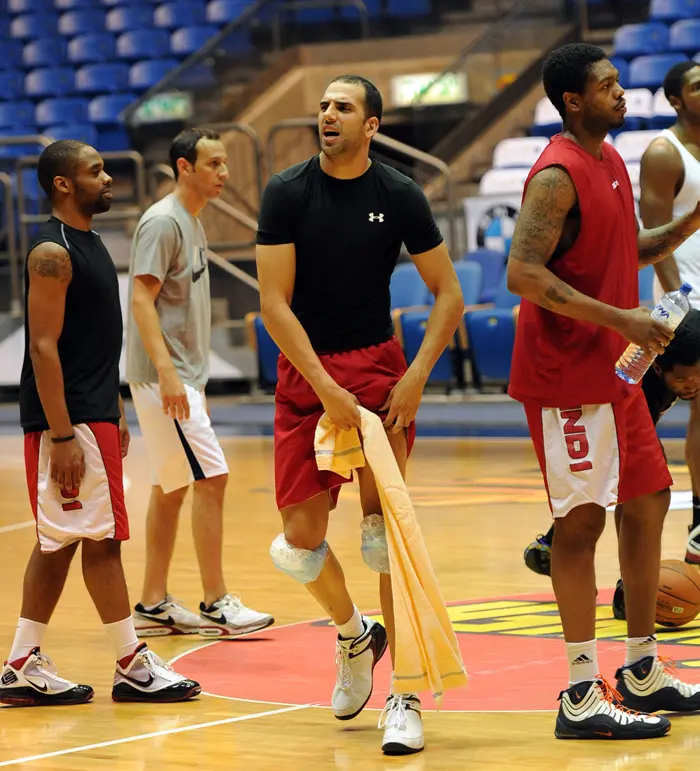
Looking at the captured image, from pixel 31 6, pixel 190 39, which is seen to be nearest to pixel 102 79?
pixel 190 39

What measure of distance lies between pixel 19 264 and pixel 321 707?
45.2ft

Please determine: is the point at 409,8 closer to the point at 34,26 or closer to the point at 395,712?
the point at 34,26

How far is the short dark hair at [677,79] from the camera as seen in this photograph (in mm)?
6945

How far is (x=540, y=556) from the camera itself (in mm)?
6734

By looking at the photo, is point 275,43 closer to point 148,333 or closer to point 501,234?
point 501,234

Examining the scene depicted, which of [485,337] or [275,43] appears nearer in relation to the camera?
[485,337]

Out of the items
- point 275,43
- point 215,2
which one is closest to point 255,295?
point 275,43

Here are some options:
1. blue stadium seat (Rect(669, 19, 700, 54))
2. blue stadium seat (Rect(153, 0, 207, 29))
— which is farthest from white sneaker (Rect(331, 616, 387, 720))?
blue stadium seat (Rect(153, 0, 207, 29))

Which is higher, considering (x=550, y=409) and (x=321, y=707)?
(x=550, y=409)

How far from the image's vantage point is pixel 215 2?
2273 centimetres

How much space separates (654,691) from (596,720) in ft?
1.14

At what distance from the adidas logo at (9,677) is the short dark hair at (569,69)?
8.37 ft

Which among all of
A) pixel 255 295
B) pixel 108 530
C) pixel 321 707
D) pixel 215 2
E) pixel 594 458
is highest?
pixel 594 458

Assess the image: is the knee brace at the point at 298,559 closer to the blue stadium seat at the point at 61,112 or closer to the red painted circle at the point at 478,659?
the red painted circle at the point at 478,659
